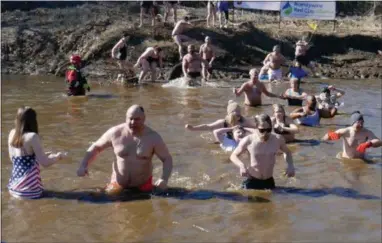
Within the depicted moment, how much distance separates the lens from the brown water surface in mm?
6289

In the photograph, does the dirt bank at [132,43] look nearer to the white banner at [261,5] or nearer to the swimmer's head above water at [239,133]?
the white banner at [261,5]

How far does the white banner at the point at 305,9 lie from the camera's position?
2438 cm

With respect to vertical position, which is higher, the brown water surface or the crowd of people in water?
the crowd of people in water

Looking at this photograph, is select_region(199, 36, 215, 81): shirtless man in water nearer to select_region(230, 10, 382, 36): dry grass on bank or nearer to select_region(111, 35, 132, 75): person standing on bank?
select_region(111, 35, 132, 75): person standing on bank

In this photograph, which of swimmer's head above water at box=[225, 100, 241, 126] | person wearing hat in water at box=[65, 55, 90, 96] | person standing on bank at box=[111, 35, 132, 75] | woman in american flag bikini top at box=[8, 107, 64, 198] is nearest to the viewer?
woman in american flag bikini top at box=[8, 107, 64, 198]

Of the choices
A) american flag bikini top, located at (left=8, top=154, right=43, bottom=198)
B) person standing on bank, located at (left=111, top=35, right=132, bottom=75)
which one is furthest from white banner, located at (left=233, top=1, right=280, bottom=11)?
american flag bikini top, located at (left=8, top=154, right=43, bottom=198)

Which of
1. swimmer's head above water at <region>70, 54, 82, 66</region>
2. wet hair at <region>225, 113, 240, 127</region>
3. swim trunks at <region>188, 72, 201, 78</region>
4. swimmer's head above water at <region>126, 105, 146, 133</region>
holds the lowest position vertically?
swim trunks at <region>188, 72, 201, 78</region>

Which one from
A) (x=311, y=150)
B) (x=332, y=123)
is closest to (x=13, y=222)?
(x=311, y=150)

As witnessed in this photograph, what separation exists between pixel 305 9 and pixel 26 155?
62.2 ft

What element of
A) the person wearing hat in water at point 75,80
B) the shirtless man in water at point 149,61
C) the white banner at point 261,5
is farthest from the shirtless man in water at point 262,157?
the white banner at point 261,5

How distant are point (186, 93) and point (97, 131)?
18.5 ft

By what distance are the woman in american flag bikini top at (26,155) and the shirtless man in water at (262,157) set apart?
2.17 meters

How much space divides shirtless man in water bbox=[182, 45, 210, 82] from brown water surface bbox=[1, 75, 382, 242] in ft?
21.4

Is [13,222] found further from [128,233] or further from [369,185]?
[369,185]
